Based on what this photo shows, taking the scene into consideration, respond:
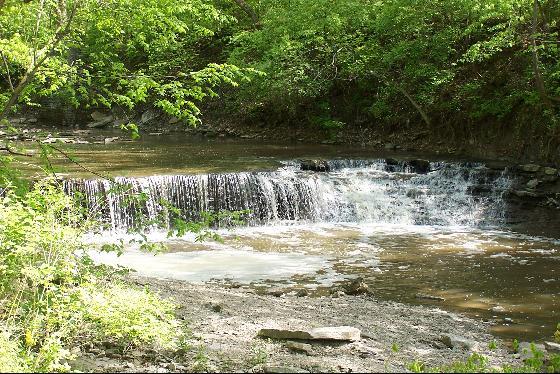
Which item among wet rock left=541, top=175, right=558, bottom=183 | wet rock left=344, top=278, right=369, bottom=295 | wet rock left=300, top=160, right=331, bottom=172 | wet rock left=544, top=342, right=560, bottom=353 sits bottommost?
wet rock left=344, top=278, right=369, bottom=295

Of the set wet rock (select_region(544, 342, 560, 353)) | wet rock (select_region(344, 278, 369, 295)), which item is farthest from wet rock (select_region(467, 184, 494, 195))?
wet rock (select_region(544, 342, 560, 353))

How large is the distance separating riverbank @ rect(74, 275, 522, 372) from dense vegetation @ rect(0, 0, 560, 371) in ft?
1.04

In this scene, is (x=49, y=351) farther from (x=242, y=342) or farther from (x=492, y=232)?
(x=492, y=232)

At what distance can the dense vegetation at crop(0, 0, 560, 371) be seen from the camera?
16.3 feet

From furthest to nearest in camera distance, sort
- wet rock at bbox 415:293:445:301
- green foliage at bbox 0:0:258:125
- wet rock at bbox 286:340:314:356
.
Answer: wet rock at bbox 415:293:445:301 < green foliage at bbox 0:0:258:125 < wet rock at bbox 286:340:314:356

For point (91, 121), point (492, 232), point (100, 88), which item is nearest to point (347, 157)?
point (492, 232)

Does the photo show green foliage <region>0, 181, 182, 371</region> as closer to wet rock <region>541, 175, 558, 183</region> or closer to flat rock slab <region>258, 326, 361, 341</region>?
flat rock slab <region>258, 326, 361, 341</region>

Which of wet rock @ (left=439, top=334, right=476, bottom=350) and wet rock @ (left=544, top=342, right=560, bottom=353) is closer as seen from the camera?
wet rock @ (left=544, top=342, right=560, bottom=353)

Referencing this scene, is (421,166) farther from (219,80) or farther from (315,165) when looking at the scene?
(219,80)

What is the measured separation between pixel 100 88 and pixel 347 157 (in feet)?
39.4

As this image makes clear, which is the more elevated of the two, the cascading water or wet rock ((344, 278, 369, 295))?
the cascading water

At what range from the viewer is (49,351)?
4.38 meters

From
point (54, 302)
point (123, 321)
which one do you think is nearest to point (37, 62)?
point (54, 302)

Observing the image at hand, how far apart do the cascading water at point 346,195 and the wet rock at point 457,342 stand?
26.9ft
